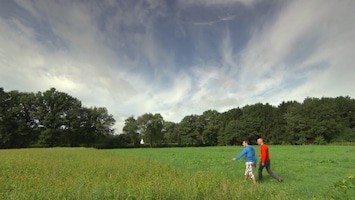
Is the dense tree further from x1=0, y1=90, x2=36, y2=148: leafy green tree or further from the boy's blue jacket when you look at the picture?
the boy's blue jacket

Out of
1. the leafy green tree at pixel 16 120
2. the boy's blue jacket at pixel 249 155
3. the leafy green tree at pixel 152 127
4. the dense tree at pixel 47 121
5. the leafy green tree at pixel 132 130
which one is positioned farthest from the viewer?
the leafy green tree at pixel 132 130

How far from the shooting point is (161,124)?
9862cm

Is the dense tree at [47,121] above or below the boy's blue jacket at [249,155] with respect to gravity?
above

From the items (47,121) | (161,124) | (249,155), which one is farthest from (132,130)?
(249,155)

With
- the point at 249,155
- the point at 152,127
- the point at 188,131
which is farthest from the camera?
the point at 188,131

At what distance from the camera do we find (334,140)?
7669cm

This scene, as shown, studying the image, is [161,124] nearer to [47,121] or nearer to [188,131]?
[188,131]

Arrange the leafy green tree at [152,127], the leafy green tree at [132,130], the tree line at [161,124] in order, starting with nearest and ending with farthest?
the tree line at [161,124]
the leafy green tree at [152,127]
the leafy green tree at [132,130]

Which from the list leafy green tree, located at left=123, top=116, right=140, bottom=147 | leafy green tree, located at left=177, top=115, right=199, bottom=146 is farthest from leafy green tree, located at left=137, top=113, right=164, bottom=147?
leafy green tree, located at left=177, top=115, right=199, bottom=146

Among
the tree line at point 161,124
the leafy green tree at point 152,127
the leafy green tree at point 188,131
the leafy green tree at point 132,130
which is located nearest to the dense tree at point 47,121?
the tree line at point 161,124

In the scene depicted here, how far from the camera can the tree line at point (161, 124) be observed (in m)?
75.8

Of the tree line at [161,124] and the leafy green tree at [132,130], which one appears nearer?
the tree line at [161,124]

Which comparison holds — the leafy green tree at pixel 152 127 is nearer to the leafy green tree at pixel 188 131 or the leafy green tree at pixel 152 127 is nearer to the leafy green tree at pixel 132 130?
the leafy green tree at pixel 132 130

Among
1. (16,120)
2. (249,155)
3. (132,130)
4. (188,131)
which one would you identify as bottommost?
(249,155)
